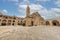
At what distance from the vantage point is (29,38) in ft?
92.1

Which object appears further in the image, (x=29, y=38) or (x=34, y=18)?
(x=34, y=18)

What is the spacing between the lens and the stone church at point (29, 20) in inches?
2418

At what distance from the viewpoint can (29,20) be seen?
200ft

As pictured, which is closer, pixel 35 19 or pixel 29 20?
pixel 29 20

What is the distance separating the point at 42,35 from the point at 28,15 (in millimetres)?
31104

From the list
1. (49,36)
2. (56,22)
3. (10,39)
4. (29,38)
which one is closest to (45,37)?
(49,36)

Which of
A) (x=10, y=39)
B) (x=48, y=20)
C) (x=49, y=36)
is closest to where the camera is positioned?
(x=10, y=39)

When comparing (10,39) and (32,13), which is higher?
(32,13)

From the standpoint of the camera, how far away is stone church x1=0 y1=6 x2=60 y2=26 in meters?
61.4

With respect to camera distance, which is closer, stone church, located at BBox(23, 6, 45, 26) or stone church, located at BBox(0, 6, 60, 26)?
stone church, located at BBox(0, 6, 60, 26)

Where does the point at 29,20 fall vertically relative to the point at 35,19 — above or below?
below

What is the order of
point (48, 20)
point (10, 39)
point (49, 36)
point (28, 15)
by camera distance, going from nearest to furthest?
point (10, 39), point (49, 36), point (28, 15), point (48, 20)

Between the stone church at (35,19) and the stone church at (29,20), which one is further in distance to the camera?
the stone church at (35,19)

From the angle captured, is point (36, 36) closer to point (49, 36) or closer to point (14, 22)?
point (49, 36)
